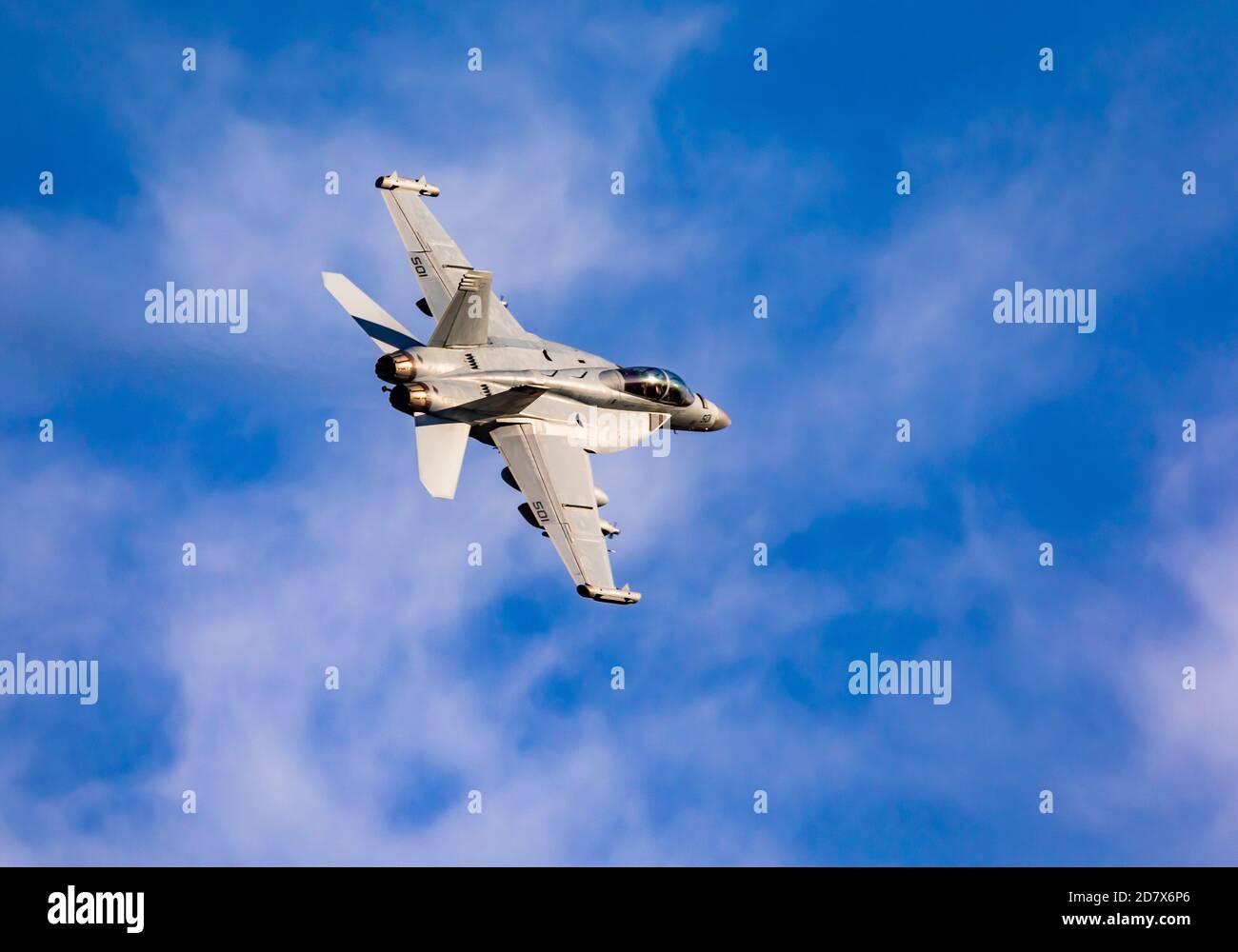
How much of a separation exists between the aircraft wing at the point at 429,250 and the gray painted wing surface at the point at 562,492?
4.76 meters

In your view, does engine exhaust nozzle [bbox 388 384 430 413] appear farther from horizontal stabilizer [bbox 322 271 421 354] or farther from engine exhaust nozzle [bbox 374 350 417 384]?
horizontal stabilizer [bbox 322 271 421 354]

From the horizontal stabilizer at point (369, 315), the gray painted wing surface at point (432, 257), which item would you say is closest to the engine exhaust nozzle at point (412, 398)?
the horizontal stabilizer at point (369, 315)

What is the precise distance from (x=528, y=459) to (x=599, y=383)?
421 centimetres

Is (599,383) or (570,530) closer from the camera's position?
(570,530)

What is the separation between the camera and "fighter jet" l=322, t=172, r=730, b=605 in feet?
169

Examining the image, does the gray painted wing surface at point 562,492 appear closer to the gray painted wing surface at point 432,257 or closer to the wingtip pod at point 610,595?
the wingtip pod at point 610,595

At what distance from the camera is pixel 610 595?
50531 mm

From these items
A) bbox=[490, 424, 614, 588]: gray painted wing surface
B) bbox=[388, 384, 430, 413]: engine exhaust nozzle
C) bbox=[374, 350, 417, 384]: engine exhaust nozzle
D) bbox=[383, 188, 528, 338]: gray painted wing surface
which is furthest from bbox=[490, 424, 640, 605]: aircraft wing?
bbox=[383, 188, 528, 338]: gray painted wing surface

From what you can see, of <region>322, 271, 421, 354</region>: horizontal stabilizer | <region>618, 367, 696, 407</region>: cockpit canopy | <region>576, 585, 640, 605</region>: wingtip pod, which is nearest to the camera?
<region>576, 585, 640, 605</region>: wingtip pod

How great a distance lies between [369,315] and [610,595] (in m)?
11.9

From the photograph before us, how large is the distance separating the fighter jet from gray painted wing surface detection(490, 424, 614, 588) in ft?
0.09

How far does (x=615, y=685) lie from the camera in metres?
50.2

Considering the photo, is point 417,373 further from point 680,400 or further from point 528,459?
point 680,400
